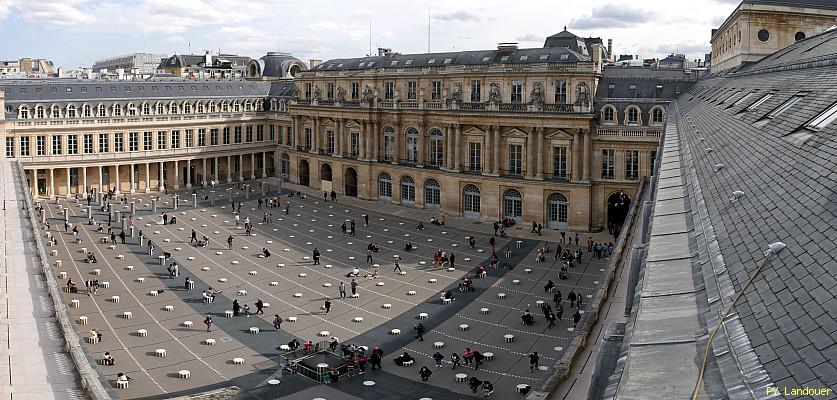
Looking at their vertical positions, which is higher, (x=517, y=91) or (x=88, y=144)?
(x=517, y=91)

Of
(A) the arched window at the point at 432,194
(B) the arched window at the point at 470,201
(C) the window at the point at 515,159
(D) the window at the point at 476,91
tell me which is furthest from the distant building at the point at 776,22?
(A) the arched window at the point at 432,194

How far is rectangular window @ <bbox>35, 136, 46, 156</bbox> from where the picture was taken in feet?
310

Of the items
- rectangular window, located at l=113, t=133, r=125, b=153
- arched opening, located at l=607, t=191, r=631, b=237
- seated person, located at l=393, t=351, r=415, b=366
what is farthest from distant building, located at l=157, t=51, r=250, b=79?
seated person, located at l=393, t=351, r=415, b=366

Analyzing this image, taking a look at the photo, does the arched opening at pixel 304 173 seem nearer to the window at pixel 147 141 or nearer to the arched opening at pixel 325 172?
the arched opening at pixel 325 172

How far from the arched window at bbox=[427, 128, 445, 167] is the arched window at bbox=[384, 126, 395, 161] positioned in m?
5.91

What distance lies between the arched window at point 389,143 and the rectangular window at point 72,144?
38501 mm

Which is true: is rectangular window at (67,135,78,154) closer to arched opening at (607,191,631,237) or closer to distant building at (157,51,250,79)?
distant building at (157,51,250,79)

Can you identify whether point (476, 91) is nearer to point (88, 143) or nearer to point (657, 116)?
point (657, 116)

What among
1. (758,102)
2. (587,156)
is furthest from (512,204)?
(758,102)

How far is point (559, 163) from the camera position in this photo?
7850cm

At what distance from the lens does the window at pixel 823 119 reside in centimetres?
1473

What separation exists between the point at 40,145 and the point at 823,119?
315 feet

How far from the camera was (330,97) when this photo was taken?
10362cm

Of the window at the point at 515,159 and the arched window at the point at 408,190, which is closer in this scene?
the window at the point at 515,159
